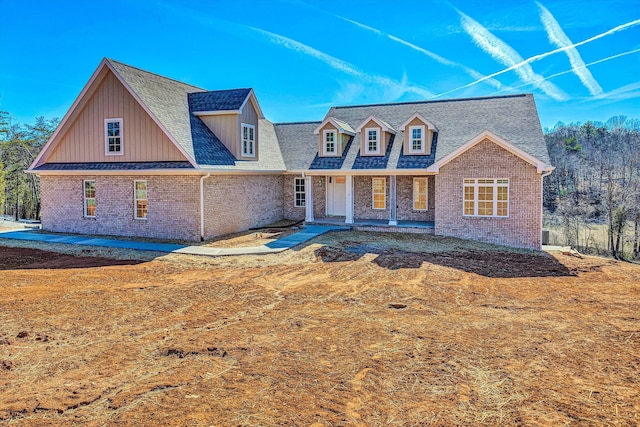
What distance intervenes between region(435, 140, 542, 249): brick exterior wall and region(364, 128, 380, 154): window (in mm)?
4413

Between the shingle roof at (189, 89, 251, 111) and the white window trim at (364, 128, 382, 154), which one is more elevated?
the shingle roof at (189, 89, 251, 111)

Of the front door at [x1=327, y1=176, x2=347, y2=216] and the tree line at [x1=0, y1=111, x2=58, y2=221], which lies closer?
the front door at [x1=327, y1=176, x2=347, y2=216]

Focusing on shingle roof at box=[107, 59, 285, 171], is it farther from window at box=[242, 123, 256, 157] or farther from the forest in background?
the forest in background

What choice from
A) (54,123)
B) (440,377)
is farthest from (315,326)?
(54,123)

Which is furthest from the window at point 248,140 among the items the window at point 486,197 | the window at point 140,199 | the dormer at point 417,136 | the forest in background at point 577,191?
the forest in background at point 577,191

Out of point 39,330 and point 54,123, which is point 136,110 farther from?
point 54,123

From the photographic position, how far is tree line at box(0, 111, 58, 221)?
3725cm

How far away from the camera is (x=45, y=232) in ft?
65.0

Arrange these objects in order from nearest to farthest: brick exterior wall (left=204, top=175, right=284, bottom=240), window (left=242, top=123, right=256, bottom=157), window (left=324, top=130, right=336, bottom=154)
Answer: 1. brick exterior wall (left=204, top=175, right=284, bottom=240)
2. window (left=242, top=123, right=256, bottom=157)
3. window (left=324, top=130, right=336, bottom=154)

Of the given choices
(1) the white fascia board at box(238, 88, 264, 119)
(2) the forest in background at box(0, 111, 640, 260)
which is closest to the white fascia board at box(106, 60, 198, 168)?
(1) the white fascia board at box(238, 88, 264, 119)

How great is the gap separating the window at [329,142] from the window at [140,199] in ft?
30.5

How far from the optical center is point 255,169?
2023 cm

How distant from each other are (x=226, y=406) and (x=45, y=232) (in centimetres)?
1864

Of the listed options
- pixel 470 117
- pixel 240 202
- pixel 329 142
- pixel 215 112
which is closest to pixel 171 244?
pixel 240 202
